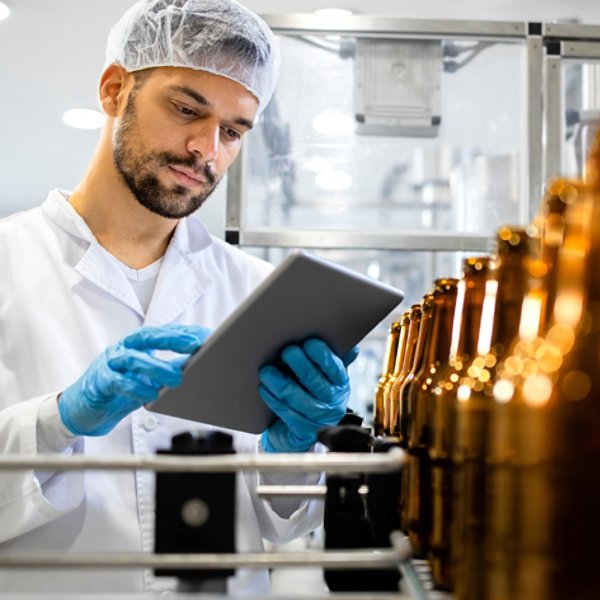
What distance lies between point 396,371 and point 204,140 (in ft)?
1.91

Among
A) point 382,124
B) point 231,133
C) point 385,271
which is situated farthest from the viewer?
point 385,271

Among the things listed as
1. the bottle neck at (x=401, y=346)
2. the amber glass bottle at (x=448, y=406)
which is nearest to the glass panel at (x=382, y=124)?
the bottle neck at (x=401, y=346)

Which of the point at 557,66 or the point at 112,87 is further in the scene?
the point at 557,66

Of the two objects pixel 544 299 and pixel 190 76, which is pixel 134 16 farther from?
pixel 544 299

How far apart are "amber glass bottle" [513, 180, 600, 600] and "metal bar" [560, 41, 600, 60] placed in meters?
1.90

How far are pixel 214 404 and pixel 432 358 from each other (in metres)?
0.28

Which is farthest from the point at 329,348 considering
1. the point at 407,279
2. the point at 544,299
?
the point at 407,279

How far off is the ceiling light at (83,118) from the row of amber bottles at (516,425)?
3.90 meters

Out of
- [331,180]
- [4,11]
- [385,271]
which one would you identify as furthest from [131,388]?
[385,271]

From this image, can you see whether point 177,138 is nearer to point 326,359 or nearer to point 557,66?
point 326,359

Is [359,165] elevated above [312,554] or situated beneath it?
elevated above

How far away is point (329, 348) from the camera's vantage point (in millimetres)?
1006

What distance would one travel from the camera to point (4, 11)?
315cm

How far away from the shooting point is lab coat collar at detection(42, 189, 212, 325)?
1.47 meters
